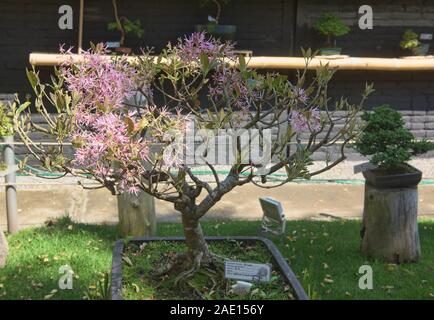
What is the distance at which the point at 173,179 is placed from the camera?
115 inches

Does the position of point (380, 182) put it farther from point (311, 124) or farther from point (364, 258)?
point (311, 124)

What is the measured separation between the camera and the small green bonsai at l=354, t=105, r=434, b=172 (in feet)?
16.4

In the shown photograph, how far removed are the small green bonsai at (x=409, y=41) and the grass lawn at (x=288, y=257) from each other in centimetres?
322

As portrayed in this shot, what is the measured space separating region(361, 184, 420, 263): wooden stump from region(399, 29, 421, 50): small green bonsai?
4050mm

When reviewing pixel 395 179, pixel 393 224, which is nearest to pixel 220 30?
pixel 395 179

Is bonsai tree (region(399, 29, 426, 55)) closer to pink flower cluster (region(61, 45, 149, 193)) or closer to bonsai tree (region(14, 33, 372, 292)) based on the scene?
bonsai tree (region(14, 33, 372, 292))

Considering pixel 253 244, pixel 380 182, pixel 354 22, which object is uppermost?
pixel 354 22

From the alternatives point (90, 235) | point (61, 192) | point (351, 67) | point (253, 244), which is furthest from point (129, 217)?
point (351, 67)

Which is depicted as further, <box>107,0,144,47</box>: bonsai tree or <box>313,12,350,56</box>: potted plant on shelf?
<box>313,12,350,56</box>: potted plant on shelf

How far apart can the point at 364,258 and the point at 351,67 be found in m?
3.80

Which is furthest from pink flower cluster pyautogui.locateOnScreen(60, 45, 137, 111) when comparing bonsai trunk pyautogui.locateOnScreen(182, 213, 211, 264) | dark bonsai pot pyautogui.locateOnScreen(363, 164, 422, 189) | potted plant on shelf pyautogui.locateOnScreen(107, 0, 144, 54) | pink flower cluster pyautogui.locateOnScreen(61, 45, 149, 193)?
potted plant on shelf pyautogui.locateOnScreen(107, 0, 144, 54)

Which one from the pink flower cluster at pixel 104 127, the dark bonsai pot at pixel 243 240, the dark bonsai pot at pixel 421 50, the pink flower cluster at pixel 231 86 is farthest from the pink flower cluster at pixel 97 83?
the dark bonsai pot at pixel 421 50

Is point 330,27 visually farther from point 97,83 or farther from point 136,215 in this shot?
point 97,83
